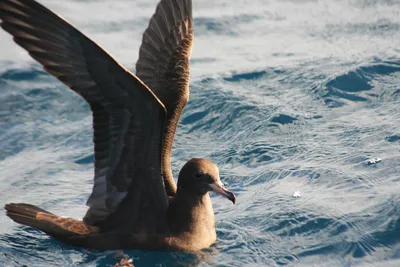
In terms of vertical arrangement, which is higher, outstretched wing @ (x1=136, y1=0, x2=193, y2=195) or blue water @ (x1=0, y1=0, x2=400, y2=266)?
outstretched wing @ (x1=136, y1=0, x2=193, y2=195)

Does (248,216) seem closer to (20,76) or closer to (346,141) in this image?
(346,141)

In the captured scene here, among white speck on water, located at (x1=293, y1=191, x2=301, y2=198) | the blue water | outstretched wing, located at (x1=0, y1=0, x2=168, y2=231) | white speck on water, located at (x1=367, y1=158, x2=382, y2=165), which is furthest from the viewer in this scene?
white speck on water, located at (x1=367, y1=158, x2=382, y2=165)

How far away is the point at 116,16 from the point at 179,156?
468 cm

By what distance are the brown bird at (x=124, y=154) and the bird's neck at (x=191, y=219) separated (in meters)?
0.01

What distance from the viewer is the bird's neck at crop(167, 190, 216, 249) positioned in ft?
26.1

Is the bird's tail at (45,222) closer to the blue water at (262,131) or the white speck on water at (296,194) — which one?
the blue water at (262,131)

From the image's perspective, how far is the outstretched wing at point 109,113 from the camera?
693 cm

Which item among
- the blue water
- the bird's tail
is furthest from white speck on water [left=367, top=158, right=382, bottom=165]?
the bird's tail

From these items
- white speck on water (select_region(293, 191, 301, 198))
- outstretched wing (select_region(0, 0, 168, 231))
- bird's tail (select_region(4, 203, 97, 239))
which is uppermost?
outstretched wing (select_region(0, 0, 168, 231))

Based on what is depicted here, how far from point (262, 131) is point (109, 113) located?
3.73 meters

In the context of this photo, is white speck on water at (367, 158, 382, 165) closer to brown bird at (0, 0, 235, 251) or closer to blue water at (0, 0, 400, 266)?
blue water at (0, 0, 400, 266)

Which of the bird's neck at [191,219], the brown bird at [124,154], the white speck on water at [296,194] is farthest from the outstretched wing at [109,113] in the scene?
the white speck on water at [296,194]

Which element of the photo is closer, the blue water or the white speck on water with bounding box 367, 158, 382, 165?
the blue water

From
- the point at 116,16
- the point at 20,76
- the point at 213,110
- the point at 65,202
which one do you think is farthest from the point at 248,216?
the point at 116,16
